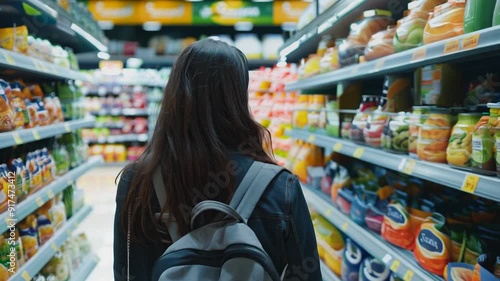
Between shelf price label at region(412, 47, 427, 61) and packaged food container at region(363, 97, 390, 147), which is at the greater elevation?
shelf price label at region(412, 47, 427, 61)

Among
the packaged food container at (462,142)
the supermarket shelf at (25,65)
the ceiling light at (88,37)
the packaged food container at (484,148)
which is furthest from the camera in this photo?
the ceiling light at (88,37)

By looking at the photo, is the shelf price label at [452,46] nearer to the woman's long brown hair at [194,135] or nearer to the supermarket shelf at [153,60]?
the woman's long brown hair at [194,135]

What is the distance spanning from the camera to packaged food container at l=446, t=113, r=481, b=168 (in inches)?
60.1

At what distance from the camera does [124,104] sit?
408 inches

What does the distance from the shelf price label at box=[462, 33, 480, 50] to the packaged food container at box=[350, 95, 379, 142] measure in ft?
3.32

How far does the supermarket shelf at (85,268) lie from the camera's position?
335cm

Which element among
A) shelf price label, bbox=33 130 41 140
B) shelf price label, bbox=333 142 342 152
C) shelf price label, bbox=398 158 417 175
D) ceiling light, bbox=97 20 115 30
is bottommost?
shelf price label, bbox=333 142 342 152

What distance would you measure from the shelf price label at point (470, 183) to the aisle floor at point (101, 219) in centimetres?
288

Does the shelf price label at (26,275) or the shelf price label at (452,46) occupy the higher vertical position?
the shelf price label at (452,46)

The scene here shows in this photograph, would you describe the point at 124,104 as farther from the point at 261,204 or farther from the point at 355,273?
the point at 261,204

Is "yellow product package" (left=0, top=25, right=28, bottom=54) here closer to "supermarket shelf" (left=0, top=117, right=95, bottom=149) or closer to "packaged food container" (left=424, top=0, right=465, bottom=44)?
"supermarket shelf" (left=0, top=117, right=95, bottom=149)

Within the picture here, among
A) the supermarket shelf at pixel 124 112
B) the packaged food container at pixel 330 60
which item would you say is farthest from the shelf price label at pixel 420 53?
the supermarket shelf at pixel 124 112

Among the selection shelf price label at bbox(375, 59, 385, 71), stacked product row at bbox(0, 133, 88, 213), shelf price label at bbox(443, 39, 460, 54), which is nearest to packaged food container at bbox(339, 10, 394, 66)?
shelf price label at bbox(375, 59, 385, 71)

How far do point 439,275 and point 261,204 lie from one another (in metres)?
0.95
